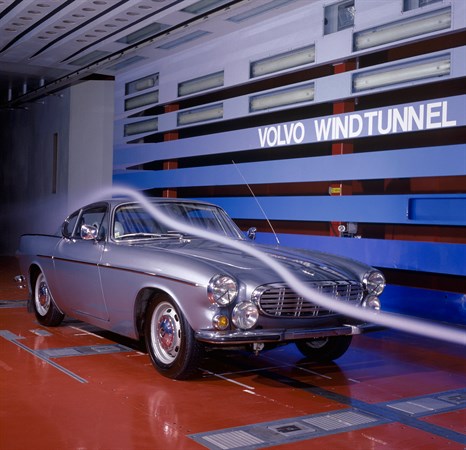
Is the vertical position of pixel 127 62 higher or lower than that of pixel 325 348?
higher

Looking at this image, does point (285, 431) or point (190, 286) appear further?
point (190, 286)

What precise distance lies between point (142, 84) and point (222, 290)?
875 centimetres

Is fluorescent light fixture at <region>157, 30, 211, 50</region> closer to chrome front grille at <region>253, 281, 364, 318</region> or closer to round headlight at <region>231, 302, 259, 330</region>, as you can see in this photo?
chrome front grille at <region>253, 281, 364, 318</region>

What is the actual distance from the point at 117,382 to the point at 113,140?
368 inches

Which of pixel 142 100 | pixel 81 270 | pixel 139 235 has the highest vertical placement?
pixel 142 100

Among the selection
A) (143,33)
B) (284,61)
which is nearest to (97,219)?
(284,61)

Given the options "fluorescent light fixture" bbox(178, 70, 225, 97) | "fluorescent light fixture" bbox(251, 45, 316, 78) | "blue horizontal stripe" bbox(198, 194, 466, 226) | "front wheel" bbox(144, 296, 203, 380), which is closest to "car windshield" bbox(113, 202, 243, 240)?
"front wheel" bbox(144, 296, 203, 380)

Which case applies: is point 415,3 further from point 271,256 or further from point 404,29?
point 271,256

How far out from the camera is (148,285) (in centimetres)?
482

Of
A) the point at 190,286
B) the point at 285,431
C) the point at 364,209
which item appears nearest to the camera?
the point at 285,431

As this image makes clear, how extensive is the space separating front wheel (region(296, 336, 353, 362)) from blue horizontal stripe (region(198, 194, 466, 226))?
2199 millimetres

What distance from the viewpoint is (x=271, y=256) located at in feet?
16.3

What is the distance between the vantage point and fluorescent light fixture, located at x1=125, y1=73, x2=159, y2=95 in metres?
12.1

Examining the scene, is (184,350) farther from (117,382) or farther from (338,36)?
(338,36)
